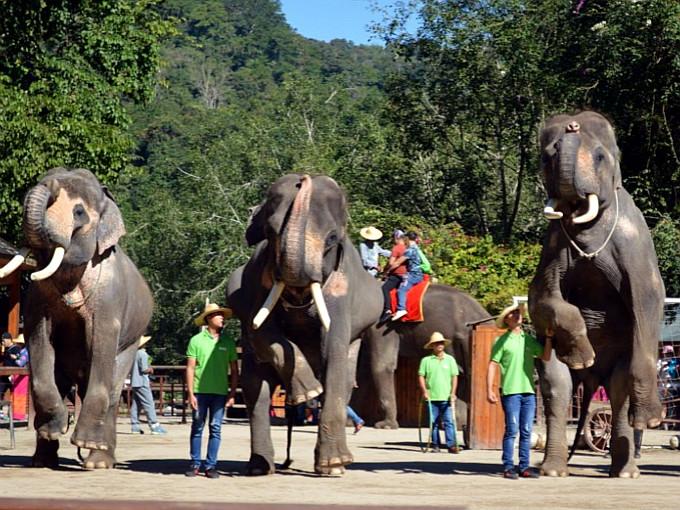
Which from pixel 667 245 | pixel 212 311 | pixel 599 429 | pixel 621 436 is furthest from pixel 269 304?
pixel 667 245

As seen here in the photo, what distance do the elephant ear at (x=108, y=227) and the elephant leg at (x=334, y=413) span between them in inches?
103

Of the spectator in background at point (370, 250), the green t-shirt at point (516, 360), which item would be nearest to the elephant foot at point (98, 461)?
the green t-shirt at point (516, 360)

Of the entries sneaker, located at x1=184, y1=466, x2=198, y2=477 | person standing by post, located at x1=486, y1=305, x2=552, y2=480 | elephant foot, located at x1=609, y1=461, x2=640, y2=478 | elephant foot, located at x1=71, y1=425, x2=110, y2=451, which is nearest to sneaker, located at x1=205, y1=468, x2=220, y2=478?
sneaker, located at x1=184, y1=466, x2=198, y2=477

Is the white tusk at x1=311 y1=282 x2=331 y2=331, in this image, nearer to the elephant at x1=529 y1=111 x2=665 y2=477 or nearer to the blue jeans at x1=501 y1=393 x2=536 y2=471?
the blue jeans at x1=501 y1=393 x2=536 y2=471

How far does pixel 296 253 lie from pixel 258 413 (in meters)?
1.92

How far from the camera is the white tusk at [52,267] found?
15.4 metres

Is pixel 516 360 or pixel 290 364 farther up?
pixel 516 360

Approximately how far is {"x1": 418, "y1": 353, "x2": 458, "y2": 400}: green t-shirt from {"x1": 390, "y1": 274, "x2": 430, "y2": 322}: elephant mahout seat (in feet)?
18.2

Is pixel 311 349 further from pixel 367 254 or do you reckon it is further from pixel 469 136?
pixel 469 136

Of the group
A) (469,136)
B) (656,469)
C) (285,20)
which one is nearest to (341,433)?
(656,469)

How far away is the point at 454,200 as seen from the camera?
143 ft

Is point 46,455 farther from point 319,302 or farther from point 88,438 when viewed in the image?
point 319,302

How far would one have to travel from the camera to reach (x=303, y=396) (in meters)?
15.2

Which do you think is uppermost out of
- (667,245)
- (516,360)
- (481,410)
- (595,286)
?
(667,245)
